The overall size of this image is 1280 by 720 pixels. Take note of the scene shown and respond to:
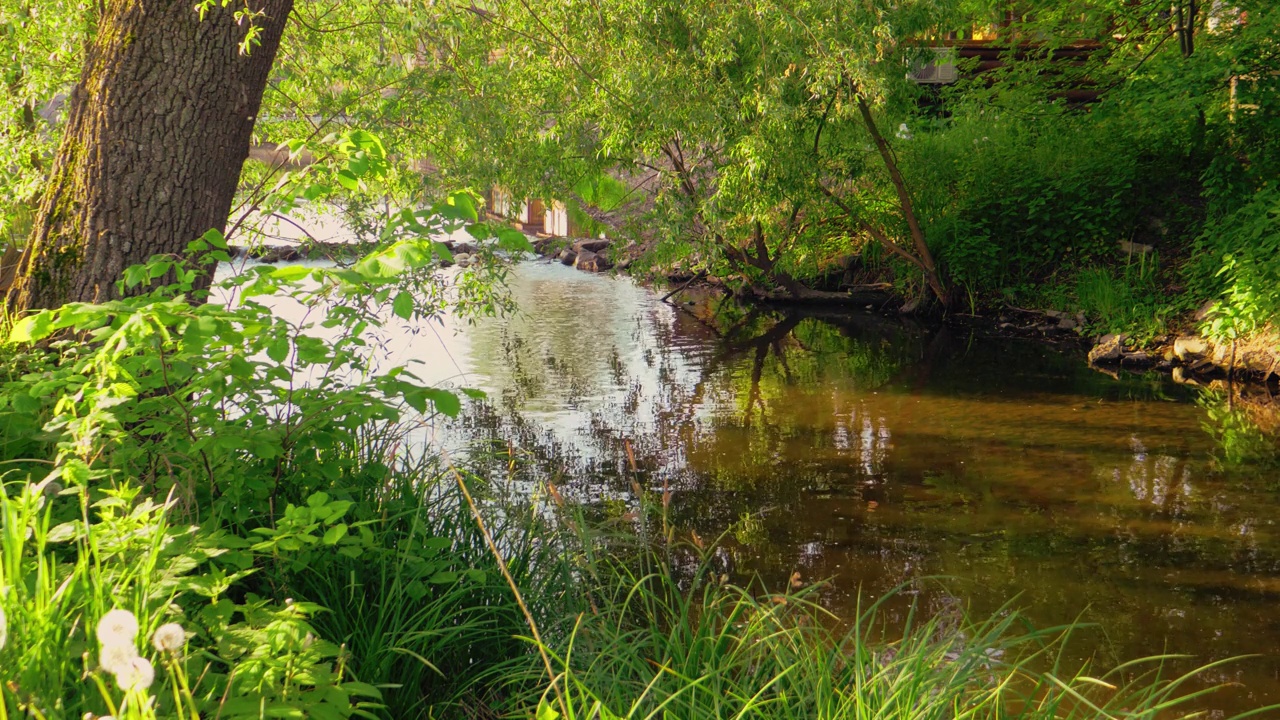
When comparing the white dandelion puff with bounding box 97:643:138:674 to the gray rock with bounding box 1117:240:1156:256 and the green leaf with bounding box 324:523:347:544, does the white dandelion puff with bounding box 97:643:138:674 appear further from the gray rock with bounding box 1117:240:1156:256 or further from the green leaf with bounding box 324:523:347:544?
the gray rock with bounding box 1117:240:1156:256

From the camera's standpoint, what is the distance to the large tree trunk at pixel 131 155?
13.4 ft

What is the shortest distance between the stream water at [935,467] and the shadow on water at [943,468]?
0.02 m

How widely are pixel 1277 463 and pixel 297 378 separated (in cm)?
744

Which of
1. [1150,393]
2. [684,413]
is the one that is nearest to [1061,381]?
[1150,393]

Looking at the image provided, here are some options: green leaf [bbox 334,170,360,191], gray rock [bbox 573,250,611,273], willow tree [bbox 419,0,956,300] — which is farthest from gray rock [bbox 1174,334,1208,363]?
gray rock [bbox 573,250,611,273]

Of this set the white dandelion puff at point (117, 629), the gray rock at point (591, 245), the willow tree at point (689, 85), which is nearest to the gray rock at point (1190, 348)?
the willow tree at point (689, 85)

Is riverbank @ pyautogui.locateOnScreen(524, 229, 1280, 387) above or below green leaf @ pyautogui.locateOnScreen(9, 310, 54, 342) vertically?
below

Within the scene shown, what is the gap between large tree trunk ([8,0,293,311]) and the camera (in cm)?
408

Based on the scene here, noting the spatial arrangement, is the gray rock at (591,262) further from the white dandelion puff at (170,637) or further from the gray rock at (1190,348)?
the white dandelion puff at (170,637)

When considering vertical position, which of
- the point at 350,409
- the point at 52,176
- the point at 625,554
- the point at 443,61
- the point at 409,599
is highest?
the point at 443,61

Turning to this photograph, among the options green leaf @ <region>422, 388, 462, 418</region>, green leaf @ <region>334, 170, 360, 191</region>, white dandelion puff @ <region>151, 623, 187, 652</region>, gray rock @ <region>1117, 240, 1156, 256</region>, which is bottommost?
white dandelion puff @ <region>151, 623, 187, 652</region>

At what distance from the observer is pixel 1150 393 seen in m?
9.52

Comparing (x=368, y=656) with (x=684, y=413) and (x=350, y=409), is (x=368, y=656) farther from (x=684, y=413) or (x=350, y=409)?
(x=684, y=413)

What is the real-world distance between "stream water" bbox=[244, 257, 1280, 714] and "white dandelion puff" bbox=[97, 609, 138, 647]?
9.22 feet
